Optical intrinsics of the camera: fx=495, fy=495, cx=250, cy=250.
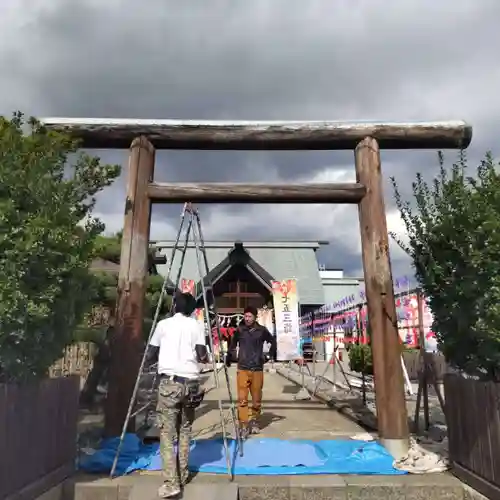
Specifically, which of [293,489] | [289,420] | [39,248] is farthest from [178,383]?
[289,420]

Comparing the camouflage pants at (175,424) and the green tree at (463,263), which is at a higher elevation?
the green tree at (463,263)

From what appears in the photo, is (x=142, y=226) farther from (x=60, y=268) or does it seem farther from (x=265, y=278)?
(x=265, y=278)

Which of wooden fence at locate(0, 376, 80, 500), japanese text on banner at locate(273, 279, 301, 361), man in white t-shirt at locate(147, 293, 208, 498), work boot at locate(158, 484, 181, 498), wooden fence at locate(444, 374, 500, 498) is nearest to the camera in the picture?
wooden fence at locate(0, 376, 80, 500)

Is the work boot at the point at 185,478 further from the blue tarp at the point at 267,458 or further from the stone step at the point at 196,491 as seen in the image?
the blue tarp at the point at 267,458

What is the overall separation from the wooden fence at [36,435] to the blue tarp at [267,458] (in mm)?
566

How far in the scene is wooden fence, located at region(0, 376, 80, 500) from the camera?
132 inches

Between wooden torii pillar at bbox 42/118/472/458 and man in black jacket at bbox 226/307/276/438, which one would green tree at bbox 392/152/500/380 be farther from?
man in black jacket at bbox 226/307/276/438

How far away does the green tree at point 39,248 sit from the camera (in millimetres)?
3475

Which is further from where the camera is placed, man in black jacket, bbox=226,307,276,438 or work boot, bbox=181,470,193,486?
man in black jacket, bbox=226,307,276,438

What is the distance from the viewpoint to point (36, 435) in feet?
12.4

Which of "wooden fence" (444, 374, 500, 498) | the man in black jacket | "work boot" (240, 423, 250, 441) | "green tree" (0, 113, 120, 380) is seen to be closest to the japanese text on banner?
the man in black jacket

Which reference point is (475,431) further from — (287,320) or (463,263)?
(287,320)

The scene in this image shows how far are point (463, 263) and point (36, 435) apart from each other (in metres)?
3.70

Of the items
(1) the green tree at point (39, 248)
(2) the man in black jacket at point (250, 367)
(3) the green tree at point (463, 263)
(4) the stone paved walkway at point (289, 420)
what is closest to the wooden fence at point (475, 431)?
(3) the green tree at point (463, 263)
